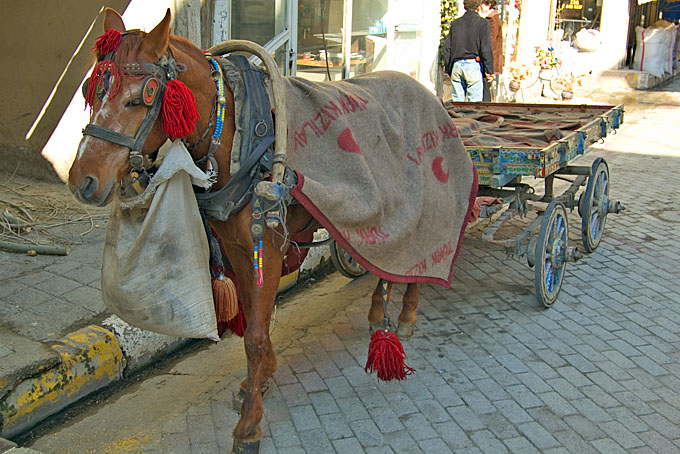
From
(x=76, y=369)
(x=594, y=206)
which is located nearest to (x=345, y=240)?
(x=76, y=369)

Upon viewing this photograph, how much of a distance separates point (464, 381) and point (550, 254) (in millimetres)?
1349

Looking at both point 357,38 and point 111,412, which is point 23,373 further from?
point 357,38

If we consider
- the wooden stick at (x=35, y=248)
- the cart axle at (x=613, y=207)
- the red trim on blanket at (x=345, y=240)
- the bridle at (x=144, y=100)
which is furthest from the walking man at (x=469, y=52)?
the bridle at (x=144, y=100)

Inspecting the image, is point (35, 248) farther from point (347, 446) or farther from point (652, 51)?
point (652, 51)

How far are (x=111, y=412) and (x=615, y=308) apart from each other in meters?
3.36

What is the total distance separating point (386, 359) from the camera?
344 centimetres

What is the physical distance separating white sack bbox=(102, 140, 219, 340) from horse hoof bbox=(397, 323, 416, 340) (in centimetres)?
158

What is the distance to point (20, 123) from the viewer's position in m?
6.34

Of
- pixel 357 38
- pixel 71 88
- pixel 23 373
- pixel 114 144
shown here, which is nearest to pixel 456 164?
pixel 114 144

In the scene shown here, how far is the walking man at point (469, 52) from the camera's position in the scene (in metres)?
8.49

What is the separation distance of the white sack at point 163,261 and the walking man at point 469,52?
654 cm

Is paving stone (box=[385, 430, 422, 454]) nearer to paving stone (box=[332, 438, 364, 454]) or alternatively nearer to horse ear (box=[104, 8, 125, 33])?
paving stone (box=[332, 438, 364, 454])

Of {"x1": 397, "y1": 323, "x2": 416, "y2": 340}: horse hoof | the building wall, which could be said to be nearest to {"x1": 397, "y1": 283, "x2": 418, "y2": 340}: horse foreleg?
{"x1": 397, "y1": 323, "x2": 416, "y2": 340}: horse hoof

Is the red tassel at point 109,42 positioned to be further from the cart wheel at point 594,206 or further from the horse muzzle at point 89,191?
the cart wheel at point 594,206
